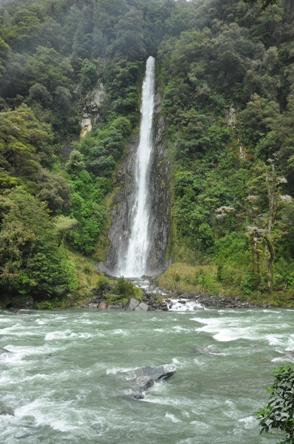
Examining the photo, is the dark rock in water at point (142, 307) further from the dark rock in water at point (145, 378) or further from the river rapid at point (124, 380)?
the dark rock in water at point (145, 378)

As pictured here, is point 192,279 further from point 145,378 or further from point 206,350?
point 145,378

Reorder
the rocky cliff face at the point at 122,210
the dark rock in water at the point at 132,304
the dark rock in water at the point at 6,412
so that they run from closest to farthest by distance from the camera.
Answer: the dark rock in water at the point at 6,412 → the dark rock in water at the point at 132,304 → the rocky cliff face at the point at 122,210

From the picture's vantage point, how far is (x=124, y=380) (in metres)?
9.45

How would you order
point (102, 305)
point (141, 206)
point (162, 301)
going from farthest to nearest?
point (141, 206) < point (162, 301) < point (102, 305)

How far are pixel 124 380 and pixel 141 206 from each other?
91.5ft

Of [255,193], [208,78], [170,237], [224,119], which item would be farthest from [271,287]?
[208,78]

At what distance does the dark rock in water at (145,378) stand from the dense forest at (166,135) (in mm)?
13039

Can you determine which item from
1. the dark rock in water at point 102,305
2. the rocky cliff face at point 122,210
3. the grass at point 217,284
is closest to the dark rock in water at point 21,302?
the dark rock in water at point 102,305

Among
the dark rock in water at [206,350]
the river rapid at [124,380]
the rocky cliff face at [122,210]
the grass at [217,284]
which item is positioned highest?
the rocky cliff face at [122,210]

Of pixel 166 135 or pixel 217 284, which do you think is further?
pixel 166 135

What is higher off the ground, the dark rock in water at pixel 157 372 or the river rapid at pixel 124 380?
the dark rock in water at pixel 157 372

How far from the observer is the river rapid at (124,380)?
7.08m

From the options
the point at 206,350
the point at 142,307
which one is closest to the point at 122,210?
the point at 142,307

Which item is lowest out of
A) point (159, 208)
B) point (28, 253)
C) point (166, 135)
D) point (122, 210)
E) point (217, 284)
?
point (217, 284)
